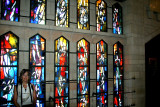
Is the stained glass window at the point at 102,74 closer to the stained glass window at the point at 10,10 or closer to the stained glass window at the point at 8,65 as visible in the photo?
the stained glass window at the point at 8,65

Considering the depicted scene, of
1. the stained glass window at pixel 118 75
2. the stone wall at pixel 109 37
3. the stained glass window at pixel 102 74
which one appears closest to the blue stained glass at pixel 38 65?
the stone wall at pixel 109 37

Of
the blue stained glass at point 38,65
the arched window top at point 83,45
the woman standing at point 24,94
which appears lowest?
the woman standing at point 24,94

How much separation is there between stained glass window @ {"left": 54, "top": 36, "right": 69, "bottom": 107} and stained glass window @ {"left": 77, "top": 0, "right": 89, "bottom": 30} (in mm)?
851

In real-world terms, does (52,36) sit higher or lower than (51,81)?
higher

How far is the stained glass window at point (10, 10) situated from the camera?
4184 millimetres

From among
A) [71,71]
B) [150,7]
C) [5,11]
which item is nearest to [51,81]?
[71,71]

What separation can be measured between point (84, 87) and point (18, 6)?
3.11m

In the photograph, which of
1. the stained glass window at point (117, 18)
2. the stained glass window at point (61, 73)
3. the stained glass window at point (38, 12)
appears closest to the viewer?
the stained glass window at point (38, 12)

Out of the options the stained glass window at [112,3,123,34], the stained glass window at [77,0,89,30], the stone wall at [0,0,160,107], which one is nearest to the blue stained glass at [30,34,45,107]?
the stone wall at [0,0,160,107]

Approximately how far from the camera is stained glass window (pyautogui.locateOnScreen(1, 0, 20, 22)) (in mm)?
4184

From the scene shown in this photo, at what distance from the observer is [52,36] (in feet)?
15.5

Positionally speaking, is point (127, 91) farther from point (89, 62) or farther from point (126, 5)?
point (126, 5)

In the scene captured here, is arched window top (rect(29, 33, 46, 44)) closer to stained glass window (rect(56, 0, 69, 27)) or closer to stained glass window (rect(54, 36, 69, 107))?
stained glass window (rect(54, 36, 69, 107))

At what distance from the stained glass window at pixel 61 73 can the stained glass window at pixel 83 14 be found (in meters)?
0.85
